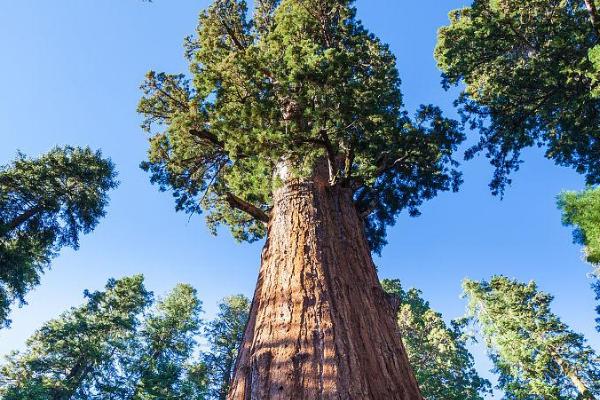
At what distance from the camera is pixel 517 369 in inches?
598

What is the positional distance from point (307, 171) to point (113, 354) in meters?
18.5

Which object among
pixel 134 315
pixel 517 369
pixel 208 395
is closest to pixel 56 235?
pixel 134 315

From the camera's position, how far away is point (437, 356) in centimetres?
1936

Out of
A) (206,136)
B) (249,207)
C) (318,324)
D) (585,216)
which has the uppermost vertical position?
(206,136)

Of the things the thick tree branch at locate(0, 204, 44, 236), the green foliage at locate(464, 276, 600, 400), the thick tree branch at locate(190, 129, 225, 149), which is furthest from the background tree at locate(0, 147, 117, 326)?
the green foliage at locate(464, 276, 600, 400)

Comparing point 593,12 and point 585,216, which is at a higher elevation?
point 593,12

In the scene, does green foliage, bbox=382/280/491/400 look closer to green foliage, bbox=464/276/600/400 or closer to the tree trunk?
green foliage, bbox=464/276/600/400

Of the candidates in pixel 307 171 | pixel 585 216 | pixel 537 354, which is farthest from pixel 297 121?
pixel 537 354

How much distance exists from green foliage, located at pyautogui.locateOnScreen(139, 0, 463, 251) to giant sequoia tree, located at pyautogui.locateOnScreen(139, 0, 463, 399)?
0.08 ft

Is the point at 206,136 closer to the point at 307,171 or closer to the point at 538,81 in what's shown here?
the point at 307,171

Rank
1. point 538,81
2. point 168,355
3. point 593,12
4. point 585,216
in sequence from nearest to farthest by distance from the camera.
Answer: point 593,12
point 585,216
point 538,81
point 168,355

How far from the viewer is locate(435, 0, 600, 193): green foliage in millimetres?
8156

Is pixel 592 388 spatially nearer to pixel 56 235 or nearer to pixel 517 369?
pixel 517 369

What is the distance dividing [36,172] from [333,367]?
45.5 feet
